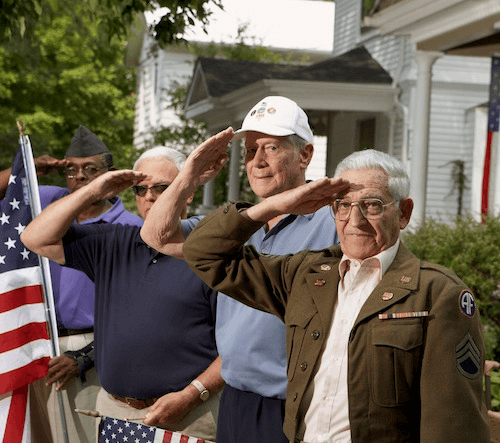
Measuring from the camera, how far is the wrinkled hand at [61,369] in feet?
16.9

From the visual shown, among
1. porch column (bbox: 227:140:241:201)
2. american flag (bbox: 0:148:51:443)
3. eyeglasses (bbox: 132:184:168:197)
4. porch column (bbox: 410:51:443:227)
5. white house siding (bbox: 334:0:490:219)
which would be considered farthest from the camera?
porch column (bbox: 227:140:241:201)

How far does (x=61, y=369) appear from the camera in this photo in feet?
16.9

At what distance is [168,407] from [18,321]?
1.57 metres

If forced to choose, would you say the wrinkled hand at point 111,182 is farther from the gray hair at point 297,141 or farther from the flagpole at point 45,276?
the flagpole at point 45,276

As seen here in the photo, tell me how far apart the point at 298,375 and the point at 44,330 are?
111 inches

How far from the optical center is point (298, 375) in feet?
9.20

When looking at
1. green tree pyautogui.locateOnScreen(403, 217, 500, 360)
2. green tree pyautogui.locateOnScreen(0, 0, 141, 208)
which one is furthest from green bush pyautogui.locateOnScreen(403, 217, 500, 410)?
green tree pyautogui.locateOnScreen(0, 0, 141, 208)

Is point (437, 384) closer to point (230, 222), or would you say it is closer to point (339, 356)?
point (339, 356)

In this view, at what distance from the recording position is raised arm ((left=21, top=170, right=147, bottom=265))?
4.04m

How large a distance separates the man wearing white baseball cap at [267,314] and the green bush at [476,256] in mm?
4843

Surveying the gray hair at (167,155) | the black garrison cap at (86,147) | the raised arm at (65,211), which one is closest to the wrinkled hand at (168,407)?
the raised arm at (65,211)

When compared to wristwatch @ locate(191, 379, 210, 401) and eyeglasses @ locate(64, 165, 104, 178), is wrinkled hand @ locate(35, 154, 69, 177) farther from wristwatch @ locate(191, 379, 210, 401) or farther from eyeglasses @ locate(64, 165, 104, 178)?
wristwatch @ locate(191, 379, 210, 401)

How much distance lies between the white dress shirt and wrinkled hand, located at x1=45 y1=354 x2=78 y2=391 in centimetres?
267

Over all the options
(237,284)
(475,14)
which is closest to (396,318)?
(237,284)
